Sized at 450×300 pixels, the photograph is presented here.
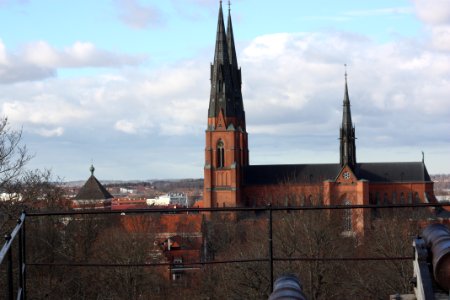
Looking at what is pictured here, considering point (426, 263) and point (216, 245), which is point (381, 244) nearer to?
point (216, 245)

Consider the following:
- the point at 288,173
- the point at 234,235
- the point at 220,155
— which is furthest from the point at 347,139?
the point at 234,235

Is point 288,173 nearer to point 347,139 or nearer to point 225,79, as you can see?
point 347,139

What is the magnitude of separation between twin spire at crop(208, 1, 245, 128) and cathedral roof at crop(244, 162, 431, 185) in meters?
6.83

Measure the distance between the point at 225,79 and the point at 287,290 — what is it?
6614 cm

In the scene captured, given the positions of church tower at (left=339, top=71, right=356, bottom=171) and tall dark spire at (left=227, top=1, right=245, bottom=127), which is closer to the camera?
church tower at (left=339, top=71, right=356, bottom=171)

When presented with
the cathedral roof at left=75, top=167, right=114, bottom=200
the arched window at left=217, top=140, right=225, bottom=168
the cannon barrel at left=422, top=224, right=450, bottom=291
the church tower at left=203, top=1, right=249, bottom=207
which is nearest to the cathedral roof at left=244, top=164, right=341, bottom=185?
the church tower at left=203, top=1, right=249, bottom=207

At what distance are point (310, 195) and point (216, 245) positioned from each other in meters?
27.4

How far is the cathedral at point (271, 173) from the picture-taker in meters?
71.1

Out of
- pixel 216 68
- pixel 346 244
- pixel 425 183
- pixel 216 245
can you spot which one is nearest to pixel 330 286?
pixel 346 244

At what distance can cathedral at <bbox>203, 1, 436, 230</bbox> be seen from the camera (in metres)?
71.1

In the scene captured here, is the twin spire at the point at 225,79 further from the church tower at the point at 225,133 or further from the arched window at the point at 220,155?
the arched window at the point at 220,155

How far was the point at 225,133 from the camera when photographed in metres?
72.8

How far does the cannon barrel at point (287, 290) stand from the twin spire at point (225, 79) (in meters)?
65.5

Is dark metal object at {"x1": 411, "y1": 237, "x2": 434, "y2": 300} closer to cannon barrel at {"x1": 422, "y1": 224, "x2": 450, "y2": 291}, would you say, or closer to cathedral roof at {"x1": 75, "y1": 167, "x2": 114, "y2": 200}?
cannon barrel at {"x1": 422, "y1": 224, "x2": 450, "y2": 291}
